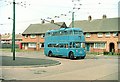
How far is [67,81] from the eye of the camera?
13.7 metres

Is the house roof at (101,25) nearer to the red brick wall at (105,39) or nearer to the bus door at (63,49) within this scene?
the red brick wall at (105,39)

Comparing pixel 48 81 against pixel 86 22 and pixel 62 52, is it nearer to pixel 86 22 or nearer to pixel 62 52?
pixel 62 52

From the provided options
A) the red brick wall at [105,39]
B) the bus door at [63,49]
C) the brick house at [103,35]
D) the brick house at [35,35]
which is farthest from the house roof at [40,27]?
the bus door at [63,49]

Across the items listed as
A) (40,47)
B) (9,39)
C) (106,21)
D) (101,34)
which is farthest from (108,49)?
(9,39)

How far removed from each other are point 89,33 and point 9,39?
237ft

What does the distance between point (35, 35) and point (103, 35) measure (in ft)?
69.1

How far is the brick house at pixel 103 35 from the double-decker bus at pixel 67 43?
2090 centimetres

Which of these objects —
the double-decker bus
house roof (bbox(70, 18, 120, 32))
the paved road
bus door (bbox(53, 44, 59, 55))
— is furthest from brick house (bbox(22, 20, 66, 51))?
the paved road

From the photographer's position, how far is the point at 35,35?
73.8m

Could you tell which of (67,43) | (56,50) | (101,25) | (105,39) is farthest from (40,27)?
(67,43)

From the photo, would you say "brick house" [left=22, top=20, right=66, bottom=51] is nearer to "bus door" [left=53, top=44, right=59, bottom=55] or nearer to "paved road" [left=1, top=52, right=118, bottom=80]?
"bus door" [left=53, top=44, right=59, bottom=55]

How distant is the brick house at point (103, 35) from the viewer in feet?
191

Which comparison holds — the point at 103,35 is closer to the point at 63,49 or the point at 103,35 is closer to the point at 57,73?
the point at 63,49

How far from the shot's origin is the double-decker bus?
34625 millimetres
